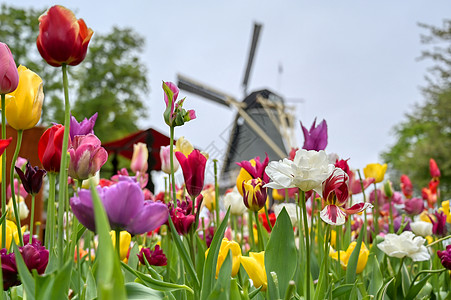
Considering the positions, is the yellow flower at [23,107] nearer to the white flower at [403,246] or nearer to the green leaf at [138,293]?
the green leaf at [138,293]

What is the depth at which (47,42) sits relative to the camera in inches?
29.5

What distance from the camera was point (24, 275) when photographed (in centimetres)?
65

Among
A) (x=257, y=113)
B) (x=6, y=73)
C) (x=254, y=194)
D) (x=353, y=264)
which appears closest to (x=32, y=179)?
(x=6, y=73)

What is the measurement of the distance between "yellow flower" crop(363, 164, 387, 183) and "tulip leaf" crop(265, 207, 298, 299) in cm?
103

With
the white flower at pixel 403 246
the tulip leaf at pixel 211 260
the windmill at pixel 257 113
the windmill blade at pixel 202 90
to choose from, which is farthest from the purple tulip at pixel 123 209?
the windmill blade at pixel 202 90

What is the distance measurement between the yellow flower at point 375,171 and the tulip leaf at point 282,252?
3.36 feet

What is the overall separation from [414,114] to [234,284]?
19410 mm

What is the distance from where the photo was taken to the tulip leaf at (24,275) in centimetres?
64

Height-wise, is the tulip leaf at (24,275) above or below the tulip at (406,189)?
below

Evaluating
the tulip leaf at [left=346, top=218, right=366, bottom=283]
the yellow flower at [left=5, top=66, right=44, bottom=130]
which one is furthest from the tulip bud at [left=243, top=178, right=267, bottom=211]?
the yellow flower at [left=5, top=66, right=44, bottom=130]

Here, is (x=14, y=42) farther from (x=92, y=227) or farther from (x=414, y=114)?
(x=92, y=227)

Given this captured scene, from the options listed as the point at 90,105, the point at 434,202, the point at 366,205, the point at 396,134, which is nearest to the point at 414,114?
the point at 396,134

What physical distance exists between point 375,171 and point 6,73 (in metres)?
1.46

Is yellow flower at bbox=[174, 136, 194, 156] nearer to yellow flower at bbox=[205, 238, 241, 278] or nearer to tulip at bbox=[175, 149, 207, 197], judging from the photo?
tulip at bbox=[175, 149, 207, 197]
